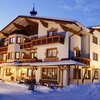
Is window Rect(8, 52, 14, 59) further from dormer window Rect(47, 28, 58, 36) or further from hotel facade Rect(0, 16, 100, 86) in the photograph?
dormer window Rect(47, 28, 58, 36)

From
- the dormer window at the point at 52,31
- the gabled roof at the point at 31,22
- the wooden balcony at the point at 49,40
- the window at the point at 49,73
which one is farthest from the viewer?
the dormer window at the point at 52,31

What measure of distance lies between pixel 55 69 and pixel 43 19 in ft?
25.6

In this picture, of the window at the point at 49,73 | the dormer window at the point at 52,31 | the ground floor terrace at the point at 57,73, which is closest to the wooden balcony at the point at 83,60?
the ground floor terrace at the point at 57,73

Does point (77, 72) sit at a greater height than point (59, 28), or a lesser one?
lesser

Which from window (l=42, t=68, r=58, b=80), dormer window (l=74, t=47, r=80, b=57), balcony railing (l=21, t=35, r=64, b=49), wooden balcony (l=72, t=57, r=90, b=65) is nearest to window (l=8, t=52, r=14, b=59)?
balcony railing (l=21, t=35, r=64, b=49)

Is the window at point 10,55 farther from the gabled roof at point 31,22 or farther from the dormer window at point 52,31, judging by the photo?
the dormer window at point 52,31

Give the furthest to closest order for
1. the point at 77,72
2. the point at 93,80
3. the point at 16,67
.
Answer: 1. the point at 16,67
2. the point at 93,80
3. the point at 77,72

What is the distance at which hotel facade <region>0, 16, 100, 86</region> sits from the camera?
31.9m

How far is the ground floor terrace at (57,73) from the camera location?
31.0 meters

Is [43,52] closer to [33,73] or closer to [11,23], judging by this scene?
[33,73]

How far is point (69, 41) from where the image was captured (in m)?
32.4

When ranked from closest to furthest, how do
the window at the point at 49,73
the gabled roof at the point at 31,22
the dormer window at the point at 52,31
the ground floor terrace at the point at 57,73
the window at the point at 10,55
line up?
the ground floor terrace at the point at 57,73
the gabled roof at the point at 31,22
the window at the point at 49,73
the dormer window at the point at 52,31
the window at the point at 10,55

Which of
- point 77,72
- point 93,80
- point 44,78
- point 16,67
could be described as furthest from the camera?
point 16,67

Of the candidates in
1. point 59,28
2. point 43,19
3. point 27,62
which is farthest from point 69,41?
point 27,62
